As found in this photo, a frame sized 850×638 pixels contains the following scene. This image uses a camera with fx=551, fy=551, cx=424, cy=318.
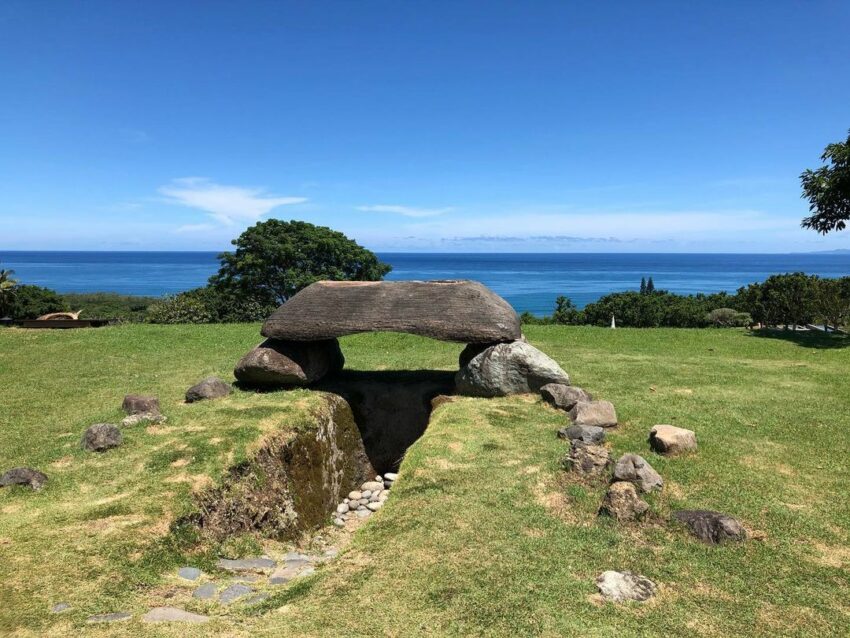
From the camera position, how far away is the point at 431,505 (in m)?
7.96

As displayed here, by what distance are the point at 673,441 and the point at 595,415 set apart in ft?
5.91

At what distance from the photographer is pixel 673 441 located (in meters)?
9.70

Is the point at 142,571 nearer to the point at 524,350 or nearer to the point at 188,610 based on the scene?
the point at 188,610

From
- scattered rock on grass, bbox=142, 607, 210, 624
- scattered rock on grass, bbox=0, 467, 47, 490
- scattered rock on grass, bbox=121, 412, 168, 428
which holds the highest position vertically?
scattered rock on grass, bbox=121, 412, 168, 428

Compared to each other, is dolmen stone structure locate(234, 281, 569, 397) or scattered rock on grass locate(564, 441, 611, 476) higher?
dolmen stone structure locate(234, 281, 569, 397)

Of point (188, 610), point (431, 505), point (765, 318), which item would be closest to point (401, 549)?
point (431, 505)

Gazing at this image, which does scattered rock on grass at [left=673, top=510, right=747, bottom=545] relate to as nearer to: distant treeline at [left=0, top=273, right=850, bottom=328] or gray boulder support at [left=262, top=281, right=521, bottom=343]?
gray boulder support at [left=262, top=281, right=521, bottom=343]

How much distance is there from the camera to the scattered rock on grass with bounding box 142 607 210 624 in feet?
18.2

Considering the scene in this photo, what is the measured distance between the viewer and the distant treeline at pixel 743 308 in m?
23.7

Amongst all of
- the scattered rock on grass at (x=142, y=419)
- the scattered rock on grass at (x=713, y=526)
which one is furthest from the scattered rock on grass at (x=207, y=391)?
the scattered rock on grass at (x=713, y=526)

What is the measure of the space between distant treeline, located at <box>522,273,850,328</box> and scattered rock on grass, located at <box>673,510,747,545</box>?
2110 cm

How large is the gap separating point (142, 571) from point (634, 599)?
564 cm

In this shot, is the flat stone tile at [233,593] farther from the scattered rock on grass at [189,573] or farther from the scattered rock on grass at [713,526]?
the scattered rock on grass at [713,526]

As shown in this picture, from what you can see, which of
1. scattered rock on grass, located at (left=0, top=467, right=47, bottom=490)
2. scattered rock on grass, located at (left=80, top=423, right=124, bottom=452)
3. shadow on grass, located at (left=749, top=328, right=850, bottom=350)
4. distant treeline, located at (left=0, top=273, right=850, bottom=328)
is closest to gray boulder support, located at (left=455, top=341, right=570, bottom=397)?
scattered rock on grass, located at (left=80, top=423, right=124, bottom=452)
